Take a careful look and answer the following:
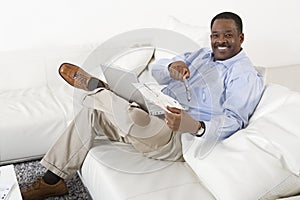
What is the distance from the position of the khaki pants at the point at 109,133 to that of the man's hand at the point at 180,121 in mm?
128

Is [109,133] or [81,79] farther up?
[81,79]

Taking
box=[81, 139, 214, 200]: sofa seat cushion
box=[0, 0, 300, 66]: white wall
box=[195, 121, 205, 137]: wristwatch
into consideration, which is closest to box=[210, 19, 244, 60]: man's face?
box=[195, 121, 205, 137]: wristwatch

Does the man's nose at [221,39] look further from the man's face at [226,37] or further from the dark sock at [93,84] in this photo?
the dark sock at [93,84]

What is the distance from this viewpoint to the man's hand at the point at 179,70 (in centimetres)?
213

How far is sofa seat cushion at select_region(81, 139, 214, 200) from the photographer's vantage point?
1.67 meters

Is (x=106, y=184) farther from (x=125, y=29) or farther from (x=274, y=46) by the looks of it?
(x=274, y=46)

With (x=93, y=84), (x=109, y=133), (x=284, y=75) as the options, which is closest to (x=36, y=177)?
(x=109, y=133)

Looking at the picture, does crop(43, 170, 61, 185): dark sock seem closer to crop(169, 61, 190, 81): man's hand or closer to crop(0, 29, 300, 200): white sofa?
crop(0, 29, 300, 200): white sofa

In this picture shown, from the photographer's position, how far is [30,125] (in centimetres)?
238

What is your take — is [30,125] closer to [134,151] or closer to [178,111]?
[134,151]

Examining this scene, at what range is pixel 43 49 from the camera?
9.85ft

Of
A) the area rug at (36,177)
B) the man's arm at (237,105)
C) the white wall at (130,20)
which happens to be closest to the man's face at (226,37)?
the man's arm at (237,105)

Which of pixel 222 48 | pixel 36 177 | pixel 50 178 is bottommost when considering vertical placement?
pixel 36 177

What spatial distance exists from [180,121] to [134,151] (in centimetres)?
32
